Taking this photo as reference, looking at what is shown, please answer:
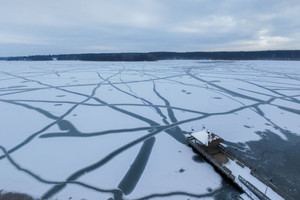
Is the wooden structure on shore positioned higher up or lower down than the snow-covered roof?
lower down

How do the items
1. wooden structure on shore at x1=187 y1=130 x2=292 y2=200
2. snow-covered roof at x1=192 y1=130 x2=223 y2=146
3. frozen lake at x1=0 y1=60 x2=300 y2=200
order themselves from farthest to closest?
snow-covered roof at x1=192 y1=130 x2=223 y2=146
frozen lake at x1=0 y1=60 x2=300 y2=200
wooden structure on shore at x1=187 y1=130 x2=292 y2=200

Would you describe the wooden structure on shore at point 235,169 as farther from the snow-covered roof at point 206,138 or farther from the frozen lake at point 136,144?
the frozen lake at point 136,144

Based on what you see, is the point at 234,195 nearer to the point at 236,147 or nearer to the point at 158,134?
the point at 236,147

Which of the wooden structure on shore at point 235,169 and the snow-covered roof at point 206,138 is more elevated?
the snow-covered roof at point 206,138

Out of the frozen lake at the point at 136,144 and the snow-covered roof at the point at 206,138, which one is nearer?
the frozen lake at the point at 136,144

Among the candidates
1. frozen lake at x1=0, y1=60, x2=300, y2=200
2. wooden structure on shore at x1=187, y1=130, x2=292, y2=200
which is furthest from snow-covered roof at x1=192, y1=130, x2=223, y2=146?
frozen lake at x1=0, y1=60, x2=300, y2=200

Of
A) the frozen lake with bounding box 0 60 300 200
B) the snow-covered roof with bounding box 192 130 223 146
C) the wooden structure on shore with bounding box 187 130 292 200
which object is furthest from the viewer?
the snow-covered roof with bounding box 192 130 223 146

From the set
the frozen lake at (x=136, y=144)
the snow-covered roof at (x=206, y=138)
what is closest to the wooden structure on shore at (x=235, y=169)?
the snow-covered roof at (x=206, y=138)

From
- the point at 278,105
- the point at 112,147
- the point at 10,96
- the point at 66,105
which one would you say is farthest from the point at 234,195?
the point at 10,96

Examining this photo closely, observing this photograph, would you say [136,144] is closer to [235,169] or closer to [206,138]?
[206,138]

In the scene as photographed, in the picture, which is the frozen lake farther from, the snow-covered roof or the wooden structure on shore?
the snow-covered roof

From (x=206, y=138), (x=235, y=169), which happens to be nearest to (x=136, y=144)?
(x=206, y=138)

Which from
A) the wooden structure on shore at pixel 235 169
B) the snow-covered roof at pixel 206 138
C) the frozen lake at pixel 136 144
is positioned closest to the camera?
the wooden structure on shore at pixel 235 169
